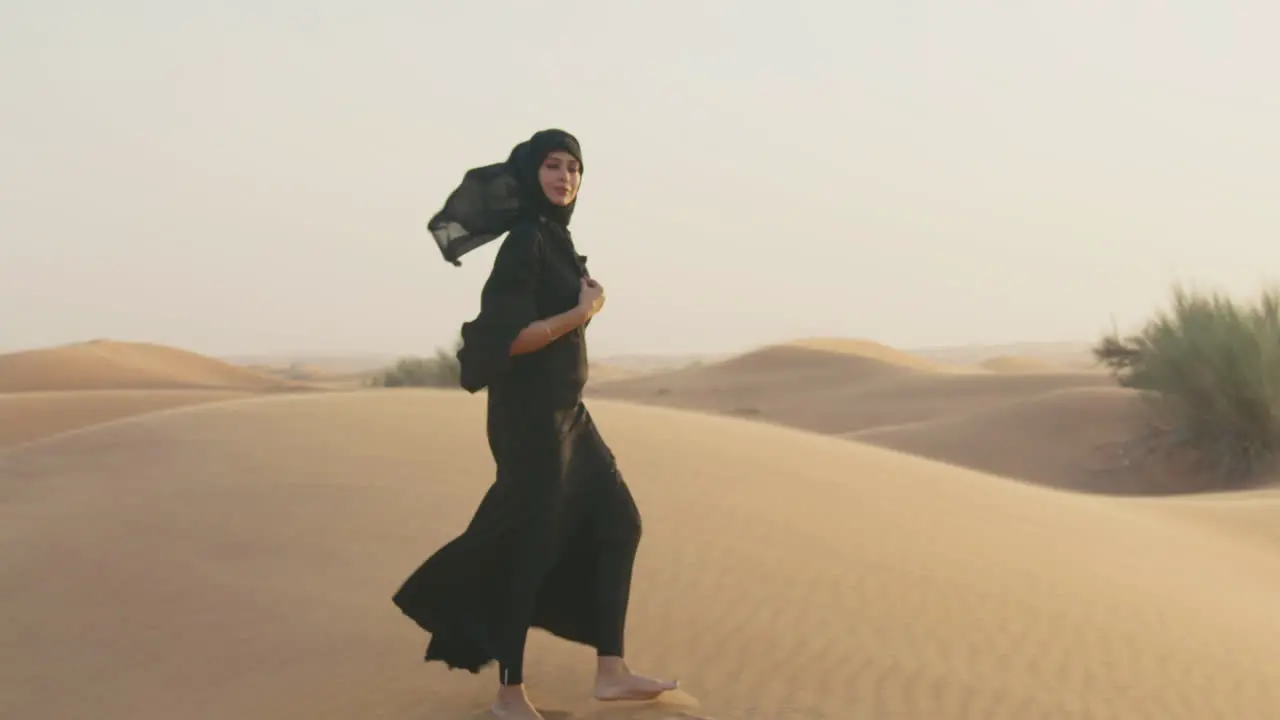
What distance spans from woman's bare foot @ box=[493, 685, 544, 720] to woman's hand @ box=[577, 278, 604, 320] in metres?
1.24

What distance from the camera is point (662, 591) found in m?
5.76

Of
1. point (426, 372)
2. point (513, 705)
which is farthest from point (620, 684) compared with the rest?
point (426, 372)

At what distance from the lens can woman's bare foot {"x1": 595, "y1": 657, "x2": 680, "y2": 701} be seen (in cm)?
423

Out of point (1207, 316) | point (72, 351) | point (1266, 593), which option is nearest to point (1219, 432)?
point (1207, 316)

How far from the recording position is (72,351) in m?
42.6

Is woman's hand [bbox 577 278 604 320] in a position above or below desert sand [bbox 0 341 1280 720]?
above

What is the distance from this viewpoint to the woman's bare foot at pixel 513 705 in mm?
4129

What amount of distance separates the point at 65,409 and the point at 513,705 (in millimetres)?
19978

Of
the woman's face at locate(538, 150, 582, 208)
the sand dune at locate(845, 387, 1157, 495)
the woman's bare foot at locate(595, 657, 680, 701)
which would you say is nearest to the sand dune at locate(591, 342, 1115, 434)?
the sand dune at locate(845, 387, 1157, 495)

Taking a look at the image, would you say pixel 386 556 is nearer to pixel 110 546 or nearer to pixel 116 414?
pixel 110 546

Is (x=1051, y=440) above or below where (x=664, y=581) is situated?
above

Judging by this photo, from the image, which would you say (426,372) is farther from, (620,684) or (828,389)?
(620,684)

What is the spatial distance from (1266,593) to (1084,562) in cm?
124

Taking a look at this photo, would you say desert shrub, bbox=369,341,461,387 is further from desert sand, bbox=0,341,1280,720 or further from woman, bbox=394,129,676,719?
woman, bbox=394,129,676,719
